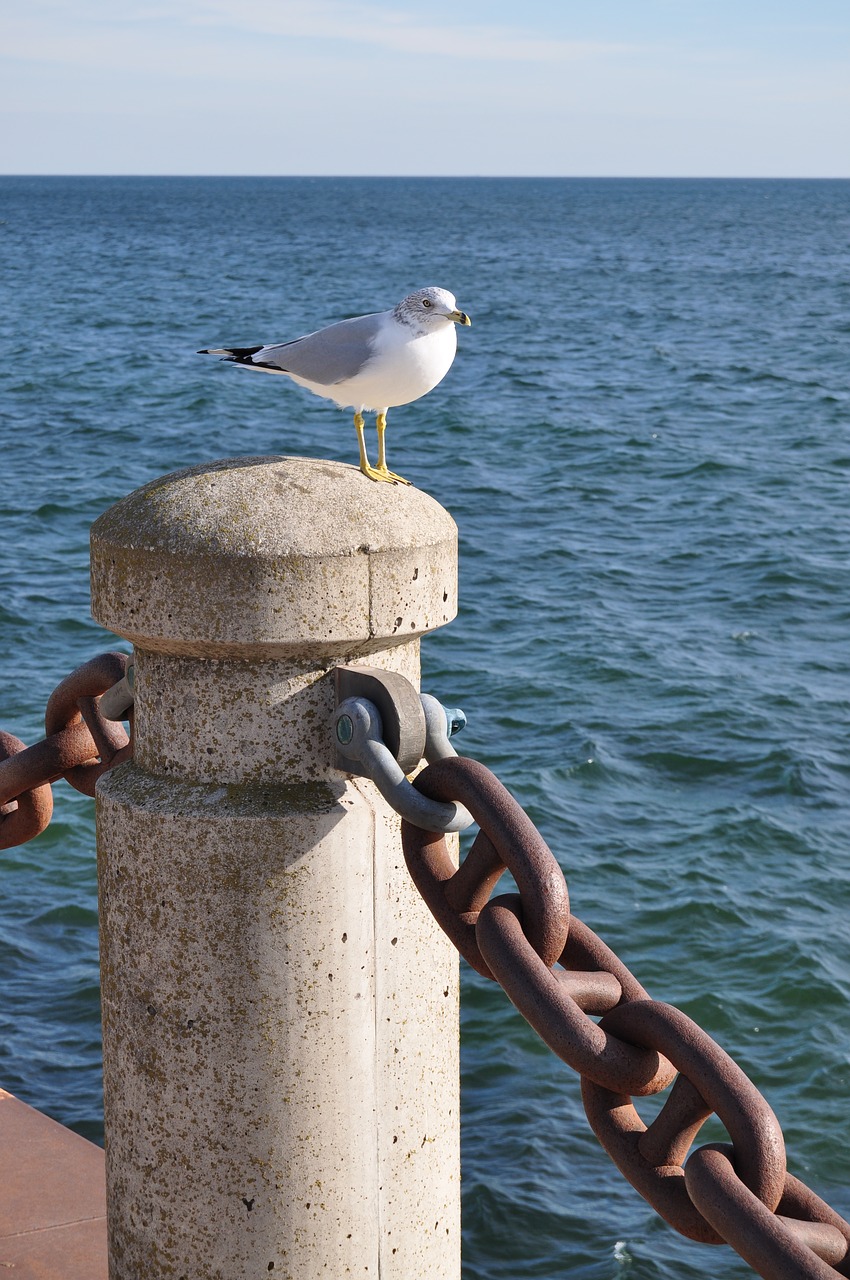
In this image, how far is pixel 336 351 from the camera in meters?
3.15

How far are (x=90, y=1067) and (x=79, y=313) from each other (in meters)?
38.4

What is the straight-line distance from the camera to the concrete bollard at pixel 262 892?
Answer: 6.73 ft

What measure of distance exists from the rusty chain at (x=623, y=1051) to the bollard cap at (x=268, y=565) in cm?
25

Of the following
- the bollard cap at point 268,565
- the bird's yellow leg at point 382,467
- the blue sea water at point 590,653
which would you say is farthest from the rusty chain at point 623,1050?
the blue sea water at point 590,653

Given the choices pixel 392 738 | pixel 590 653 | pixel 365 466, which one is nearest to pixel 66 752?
pixel 365 466

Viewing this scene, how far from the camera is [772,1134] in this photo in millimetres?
1604

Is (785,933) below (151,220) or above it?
below

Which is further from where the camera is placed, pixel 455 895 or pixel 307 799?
pixel 307 799

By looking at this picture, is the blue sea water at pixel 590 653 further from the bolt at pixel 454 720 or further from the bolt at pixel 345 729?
the bolt at pixel 345 729

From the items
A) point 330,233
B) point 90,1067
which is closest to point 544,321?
point 90,1067

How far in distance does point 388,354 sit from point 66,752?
38.1 inches

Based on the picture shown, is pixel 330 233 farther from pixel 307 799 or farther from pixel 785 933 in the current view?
pixel 307 799

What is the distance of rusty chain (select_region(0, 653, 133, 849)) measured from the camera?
2707 mm

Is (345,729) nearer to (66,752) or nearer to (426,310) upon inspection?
(66,752)
